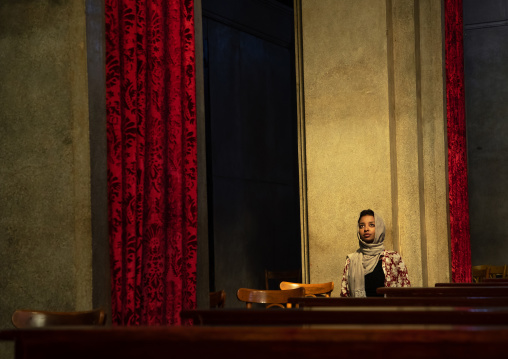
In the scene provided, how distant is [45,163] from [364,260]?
250 centimetres

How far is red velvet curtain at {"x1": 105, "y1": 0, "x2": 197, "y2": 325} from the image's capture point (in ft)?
11.8

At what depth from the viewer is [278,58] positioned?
38.3 feet

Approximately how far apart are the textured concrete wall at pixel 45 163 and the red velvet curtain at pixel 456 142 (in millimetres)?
5769

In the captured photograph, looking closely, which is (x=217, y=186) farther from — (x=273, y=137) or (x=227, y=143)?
(x=273, y=137)

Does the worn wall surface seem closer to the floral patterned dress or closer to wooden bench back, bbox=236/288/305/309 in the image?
the floral patterned dress

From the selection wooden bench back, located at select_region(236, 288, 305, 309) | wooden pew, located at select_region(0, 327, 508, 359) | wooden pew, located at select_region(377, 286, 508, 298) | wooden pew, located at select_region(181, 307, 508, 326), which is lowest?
wooden bench back, located at select_region(236, 288, 305, 309)

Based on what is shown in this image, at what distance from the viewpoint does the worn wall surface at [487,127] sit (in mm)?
10766

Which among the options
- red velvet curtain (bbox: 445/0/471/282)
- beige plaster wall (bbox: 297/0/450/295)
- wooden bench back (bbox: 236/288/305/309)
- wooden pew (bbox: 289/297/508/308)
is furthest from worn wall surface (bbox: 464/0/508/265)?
wooden pew (bbox: 289/297/508/308)

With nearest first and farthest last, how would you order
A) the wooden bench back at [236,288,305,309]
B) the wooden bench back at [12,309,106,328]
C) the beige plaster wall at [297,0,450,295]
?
1. the wooden bench back at [12,309,106,328]
2. the wooden bench back at [236,288,305,309]
3. the beige plaster wall at [297,0,450,295]

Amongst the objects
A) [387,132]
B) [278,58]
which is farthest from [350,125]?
[278,58]

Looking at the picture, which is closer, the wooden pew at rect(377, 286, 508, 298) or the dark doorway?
the wooden pew at rect(377, 286, 508, 298)

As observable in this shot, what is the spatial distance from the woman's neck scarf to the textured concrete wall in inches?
90.6

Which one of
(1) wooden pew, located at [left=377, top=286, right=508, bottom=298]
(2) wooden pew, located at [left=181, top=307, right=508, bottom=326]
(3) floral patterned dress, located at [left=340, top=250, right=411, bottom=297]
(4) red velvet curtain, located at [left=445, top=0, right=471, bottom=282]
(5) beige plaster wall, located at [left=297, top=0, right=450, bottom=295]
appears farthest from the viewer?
(4) red velvet curtain, located at [left=445, top=0, right=471, bottom=282]

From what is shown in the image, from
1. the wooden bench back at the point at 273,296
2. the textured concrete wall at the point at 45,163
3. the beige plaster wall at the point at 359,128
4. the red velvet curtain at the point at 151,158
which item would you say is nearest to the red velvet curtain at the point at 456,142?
the beige plaster wall at the point at 359,128
